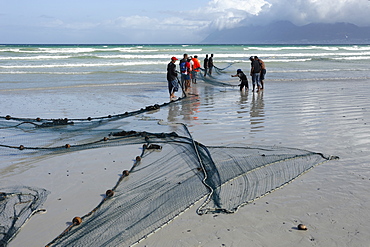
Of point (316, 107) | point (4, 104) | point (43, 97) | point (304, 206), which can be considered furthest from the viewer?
point (43, 97)

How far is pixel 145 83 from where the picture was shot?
18.3 metres

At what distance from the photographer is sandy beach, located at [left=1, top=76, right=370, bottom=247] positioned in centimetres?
362

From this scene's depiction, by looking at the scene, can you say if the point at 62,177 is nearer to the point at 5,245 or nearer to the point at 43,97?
the point at 5,245

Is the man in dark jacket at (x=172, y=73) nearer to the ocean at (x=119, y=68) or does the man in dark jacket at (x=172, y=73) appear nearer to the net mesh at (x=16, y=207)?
the ocean at (x=119, y=68)

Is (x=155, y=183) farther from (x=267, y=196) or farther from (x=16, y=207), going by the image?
(x=16, y=207)

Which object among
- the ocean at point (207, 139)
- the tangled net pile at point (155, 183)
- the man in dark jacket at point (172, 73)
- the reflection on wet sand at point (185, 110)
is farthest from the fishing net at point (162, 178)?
the man in dark jacket at point (172, 73)

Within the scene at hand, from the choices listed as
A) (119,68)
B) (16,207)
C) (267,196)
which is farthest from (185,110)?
(119,68)

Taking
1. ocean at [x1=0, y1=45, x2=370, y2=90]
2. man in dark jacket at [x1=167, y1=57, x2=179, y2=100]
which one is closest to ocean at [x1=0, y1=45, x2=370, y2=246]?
man in dark jacket at [x1=167, y1=57, x2=179, y2=100]

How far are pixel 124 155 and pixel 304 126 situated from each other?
385 centimetres

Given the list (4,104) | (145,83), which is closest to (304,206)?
(4,104)

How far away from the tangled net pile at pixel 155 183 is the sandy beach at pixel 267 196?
13 cm

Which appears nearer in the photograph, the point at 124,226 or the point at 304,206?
the point at 124,226

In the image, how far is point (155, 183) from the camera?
15.6 feet

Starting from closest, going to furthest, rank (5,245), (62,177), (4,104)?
1. (5,245)
2. (62,177)
3. (4,104)
